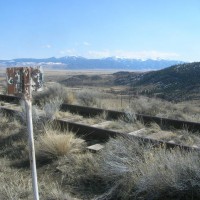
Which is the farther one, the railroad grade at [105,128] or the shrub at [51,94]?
the shrub at [51,94]

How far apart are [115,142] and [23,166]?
6.48 feet

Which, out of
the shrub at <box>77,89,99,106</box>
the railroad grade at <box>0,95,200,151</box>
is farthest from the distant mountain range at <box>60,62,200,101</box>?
the railroad grade at <box>0,95,200,151</box>

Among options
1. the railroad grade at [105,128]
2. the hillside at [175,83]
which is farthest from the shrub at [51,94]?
the hillside at [175,83]

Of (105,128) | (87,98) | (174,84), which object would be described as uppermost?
(87,98)

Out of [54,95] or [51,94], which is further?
[51,94]

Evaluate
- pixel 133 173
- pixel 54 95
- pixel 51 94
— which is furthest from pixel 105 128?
pixel 51 94

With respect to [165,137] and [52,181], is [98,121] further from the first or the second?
[52,181]

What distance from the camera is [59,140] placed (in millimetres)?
8703

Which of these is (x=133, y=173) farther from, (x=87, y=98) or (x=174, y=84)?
(x=174, y=84)

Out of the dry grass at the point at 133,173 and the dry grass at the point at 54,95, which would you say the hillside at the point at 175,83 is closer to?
the dry grass at the point at 54,95

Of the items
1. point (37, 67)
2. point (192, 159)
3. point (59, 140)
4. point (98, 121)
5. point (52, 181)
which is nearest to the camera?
point (37, 67)

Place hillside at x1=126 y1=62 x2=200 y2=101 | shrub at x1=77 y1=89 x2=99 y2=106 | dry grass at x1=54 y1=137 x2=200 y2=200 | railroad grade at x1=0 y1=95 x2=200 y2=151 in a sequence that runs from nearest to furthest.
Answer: dry grass at x1=54 y1=137 x2=200 y2=200
railroad grade at x1=0 y1=95 x2=200 y2=151
shrub at x1=77 y1=89 x2=99 y2=106
hillside at x1=126 y1=62 x2=200 y2=101

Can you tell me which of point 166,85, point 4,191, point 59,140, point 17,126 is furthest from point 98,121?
point 166,85

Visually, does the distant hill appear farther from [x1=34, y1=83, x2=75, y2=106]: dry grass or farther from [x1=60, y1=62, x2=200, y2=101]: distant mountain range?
[x1=34, y1=83, x2=75, y2=106]: dry grass
